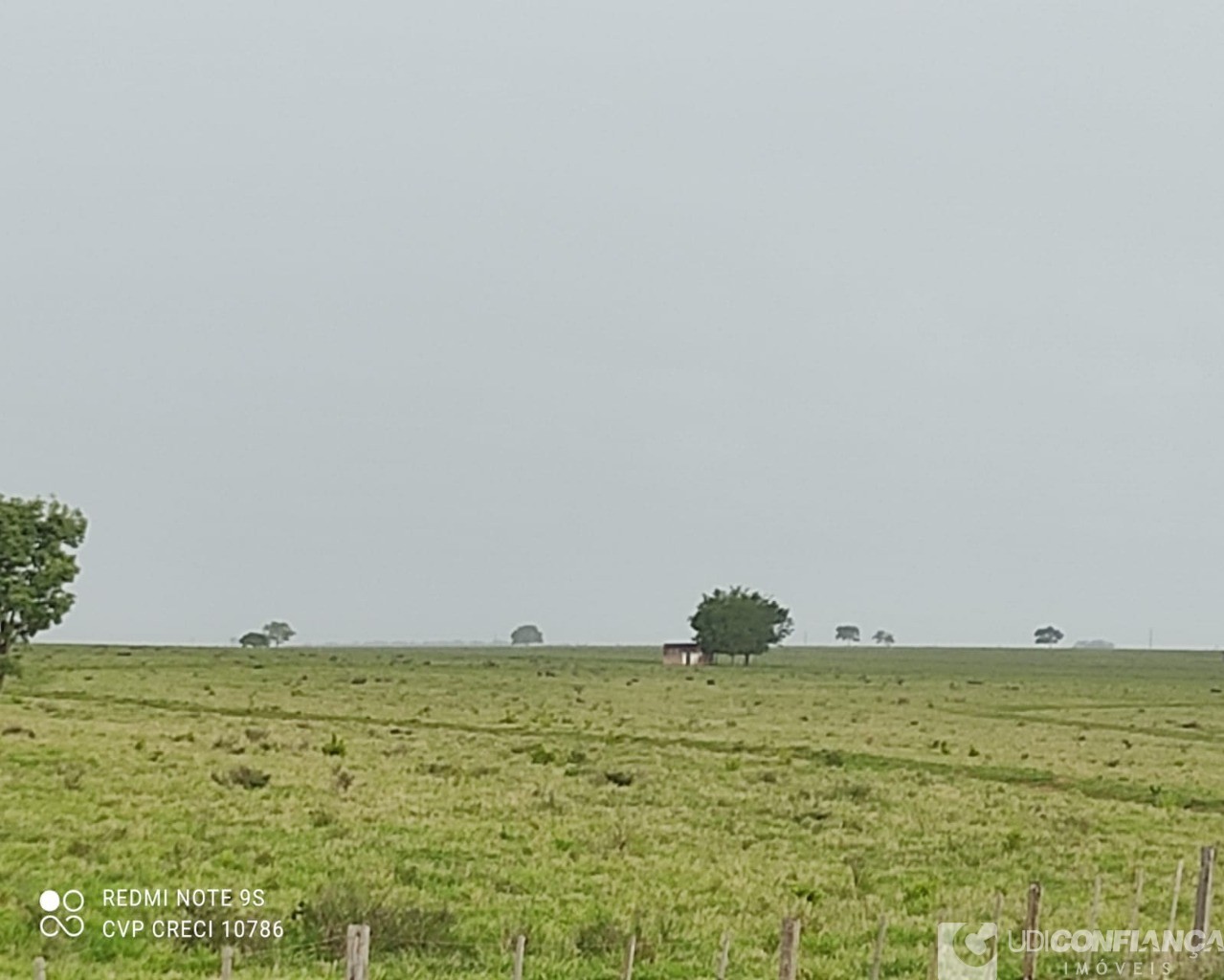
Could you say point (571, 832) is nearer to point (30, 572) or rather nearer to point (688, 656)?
point (30, 572)

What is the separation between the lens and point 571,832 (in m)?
22.1

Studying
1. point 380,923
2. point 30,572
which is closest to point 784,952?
point 380,923

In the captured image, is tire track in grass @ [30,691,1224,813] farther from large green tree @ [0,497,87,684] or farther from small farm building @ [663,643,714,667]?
small farm building @ [663,643,714,667]

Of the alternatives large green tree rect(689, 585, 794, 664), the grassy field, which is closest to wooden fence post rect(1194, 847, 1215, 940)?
the grassy field

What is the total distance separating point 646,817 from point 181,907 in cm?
1046

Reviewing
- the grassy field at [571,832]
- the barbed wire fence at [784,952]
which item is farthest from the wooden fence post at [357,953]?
the grassy field at [571,832]

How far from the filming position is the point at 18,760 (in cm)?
2678

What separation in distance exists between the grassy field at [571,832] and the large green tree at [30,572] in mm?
3008

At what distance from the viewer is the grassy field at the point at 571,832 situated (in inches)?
578

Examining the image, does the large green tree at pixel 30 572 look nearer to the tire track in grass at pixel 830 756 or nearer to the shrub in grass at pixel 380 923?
the tire track in grass at pixel 830 756

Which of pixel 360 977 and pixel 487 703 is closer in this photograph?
pixel 360 977

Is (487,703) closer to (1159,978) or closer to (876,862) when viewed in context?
(876,862)

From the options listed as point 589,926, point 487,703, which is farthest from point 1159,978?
point 487,703

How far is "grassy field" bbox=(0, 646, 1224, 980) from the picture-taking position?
14.7m
